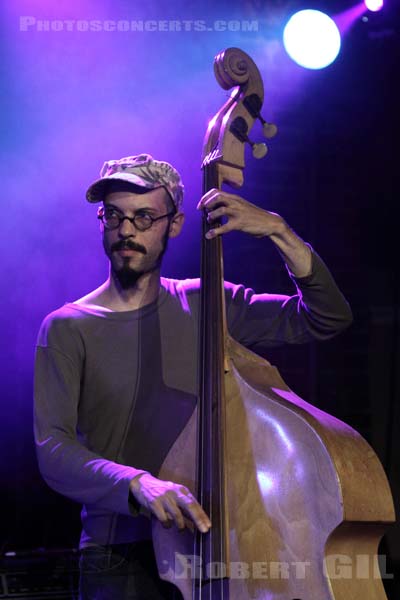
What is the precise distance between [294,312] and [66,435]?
730 millimetres

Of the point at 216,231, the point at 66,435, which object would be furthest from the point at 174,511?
the point at 216,231

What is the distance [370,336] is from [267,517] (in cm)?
196

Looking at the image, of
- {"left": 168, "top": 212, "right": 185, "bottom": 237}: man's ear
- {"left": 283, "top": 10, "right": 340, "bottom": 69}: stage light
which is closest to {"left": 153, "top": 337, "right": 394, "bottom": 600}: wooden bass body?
{"left": 168, "top": 212, "right": 185, "bottom": 237}: man's ear

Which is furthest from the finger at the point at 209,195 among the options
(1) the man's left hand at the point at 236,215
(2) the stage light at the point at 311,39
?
(2) the stage light at the point at 311,39

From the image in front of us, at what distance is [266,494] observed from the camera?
1652 mm

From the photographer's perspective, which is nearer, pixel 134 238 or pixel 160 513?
pixel 160 513

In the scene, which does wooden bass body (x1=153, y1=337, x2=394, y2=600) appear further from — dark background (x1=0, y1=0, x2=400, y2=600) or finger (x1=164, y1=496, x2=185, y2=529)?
dark background (x1=0, y1=0, x2=400, y2=600)

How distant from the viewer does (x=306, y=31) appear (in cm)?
323

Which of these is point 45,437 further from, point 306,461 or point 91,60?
point 91,60

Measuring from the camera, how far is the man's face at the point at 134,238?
2.22 metres

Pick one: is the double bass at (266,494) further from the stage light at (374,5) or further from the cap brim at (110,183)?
the stage light at (374,5)

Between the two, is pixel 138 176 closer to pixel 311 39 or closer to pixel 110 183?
pixel 110 183

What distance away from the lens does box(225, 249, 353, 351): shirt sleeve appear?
2135 mm

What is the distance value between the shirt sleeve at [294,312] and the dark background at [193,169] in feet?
3.12
